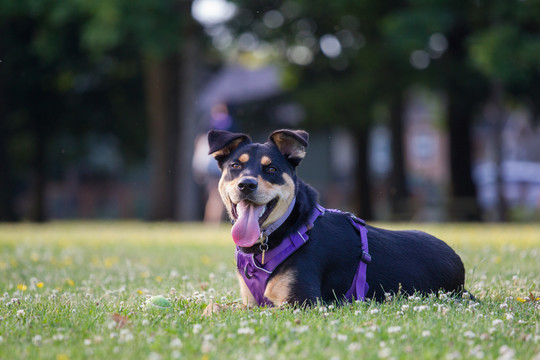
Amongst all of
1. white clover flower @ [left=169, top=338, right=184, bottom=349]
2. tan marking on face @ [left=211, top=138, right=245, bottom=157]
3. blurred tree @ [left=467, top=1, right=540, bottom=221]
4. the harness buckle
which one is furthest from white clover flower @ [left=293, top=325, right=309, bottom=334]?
blurred tree @ [left=467, top=1, right=540, bottom=221]

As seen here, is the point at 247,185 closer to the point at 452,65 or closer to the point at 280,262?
the point at 280,262

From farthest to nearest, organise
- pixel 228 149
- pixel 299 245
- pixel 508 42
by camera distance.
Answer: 1. pixel 508 42
2. pixel 228 149
3. pixel 299 245

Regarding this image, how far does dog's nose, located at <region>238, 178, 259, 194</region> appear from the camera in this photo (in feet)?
17.6

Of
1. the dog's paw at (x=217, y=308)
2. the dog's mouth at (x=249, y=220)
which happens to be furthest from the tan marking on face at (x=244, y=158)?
the dog's paw at (x=217, y=308)

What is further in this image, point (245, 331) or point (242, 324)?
point (242, 324)

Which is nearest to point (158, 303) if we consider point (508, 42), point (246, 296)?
point (246, 296)

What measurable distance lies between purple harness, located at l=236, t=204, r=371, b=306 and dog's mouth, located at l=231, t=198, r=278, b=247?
19cm

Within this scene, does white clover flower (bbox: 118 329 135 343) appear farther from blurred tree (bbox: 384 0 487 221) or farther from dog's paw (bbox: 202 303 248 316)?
blurred tree (bbox: 384 0 487 221)

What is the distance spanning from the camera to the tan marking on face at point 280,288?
207 inches

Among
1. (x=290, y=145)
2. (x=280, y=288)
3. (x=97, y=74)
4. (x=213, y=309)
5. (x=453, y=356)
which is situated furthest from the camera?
(x=97, y=74)

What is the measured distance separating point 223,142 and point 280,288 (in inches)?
56.5

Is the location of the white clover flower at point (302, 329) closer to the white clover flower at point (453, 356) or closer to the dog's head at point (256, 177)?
the white clover flower at point (453, 356)

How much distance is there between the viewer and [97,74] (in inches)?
1176

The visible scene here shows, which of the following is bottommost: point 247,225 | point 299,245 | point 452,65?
point 299,245
